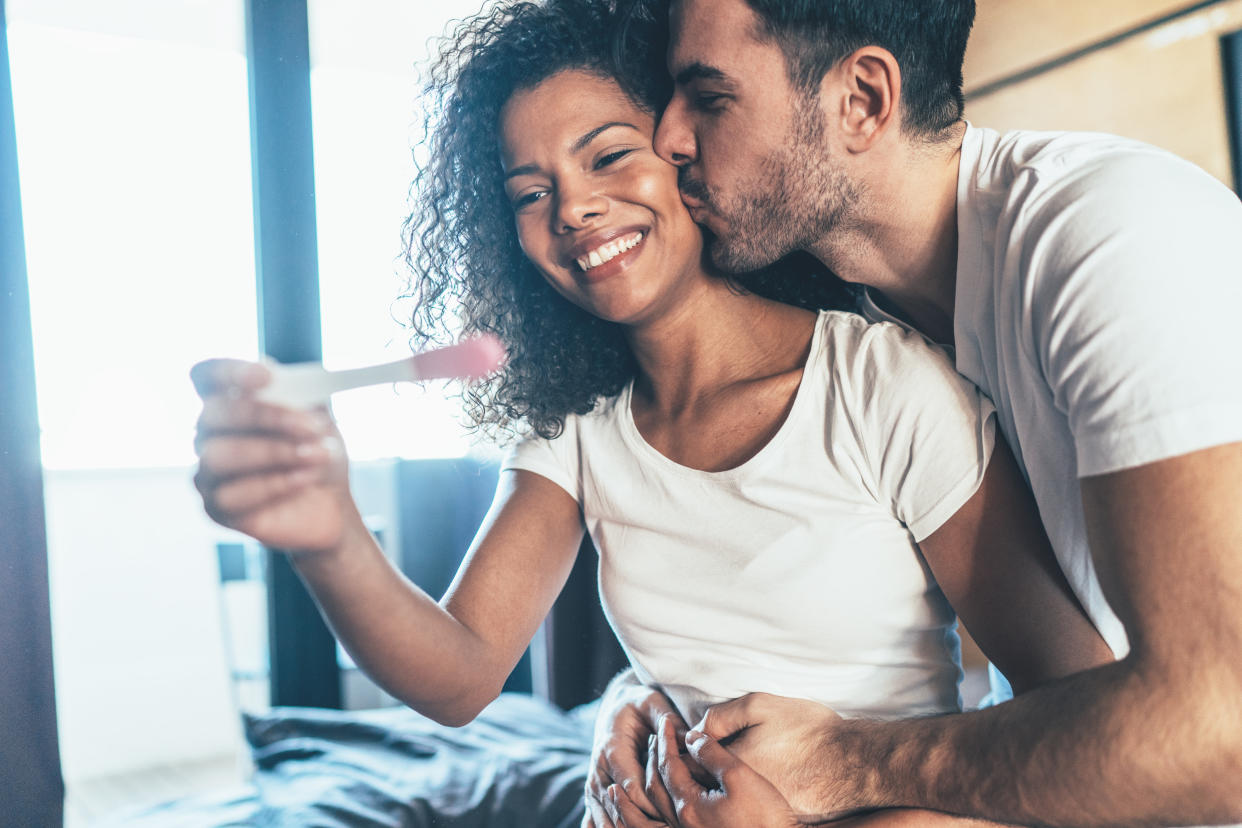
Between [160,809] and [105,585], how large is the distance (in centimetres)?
166

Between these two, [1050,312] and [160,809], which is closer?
[1050,312]

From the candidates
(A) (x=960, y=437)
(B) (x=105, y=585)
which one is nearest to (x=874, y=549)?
(A) (x=960, y=437)

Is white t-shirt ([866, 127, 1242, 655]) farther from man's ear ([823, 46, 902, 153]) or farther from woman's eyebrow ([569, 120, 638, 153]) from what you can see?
woman's eyebrow ([569, 120, 638, 153])

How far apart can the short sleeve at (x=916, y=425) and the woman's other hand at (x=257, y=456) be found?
1.79ft

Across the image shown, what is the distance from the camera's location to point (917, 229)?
1.03 metres

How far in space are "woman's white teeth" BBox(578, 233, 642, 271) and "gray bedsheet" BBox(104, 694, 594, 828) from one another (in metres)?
1.02

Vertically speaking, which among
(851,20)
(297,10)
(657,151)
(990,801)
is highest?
(297,10)

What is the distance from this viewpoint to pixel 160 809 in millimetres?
1764

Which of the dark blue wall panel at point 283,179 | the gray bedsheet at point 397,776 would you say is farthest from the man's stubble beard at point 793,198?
A: the dark blue wall panel at point 283,179

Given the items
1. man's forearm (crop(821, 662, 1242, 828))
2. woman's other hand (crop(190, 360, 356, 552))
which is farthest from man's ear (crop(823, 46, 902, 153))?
woman's other hand (crop(190, 360, 356, 552))

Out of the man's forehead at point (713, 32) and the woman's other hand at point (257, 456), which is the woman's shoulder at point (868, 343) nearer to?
the man's forehead at point (713, 32)

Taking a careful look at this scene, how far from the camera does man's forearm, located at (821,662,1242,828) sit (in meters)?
0.67

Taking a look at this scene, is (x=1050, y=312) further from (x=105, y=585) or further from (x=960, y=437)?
(x=105, y=585)

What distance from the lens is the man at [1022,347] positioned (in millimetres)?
671
